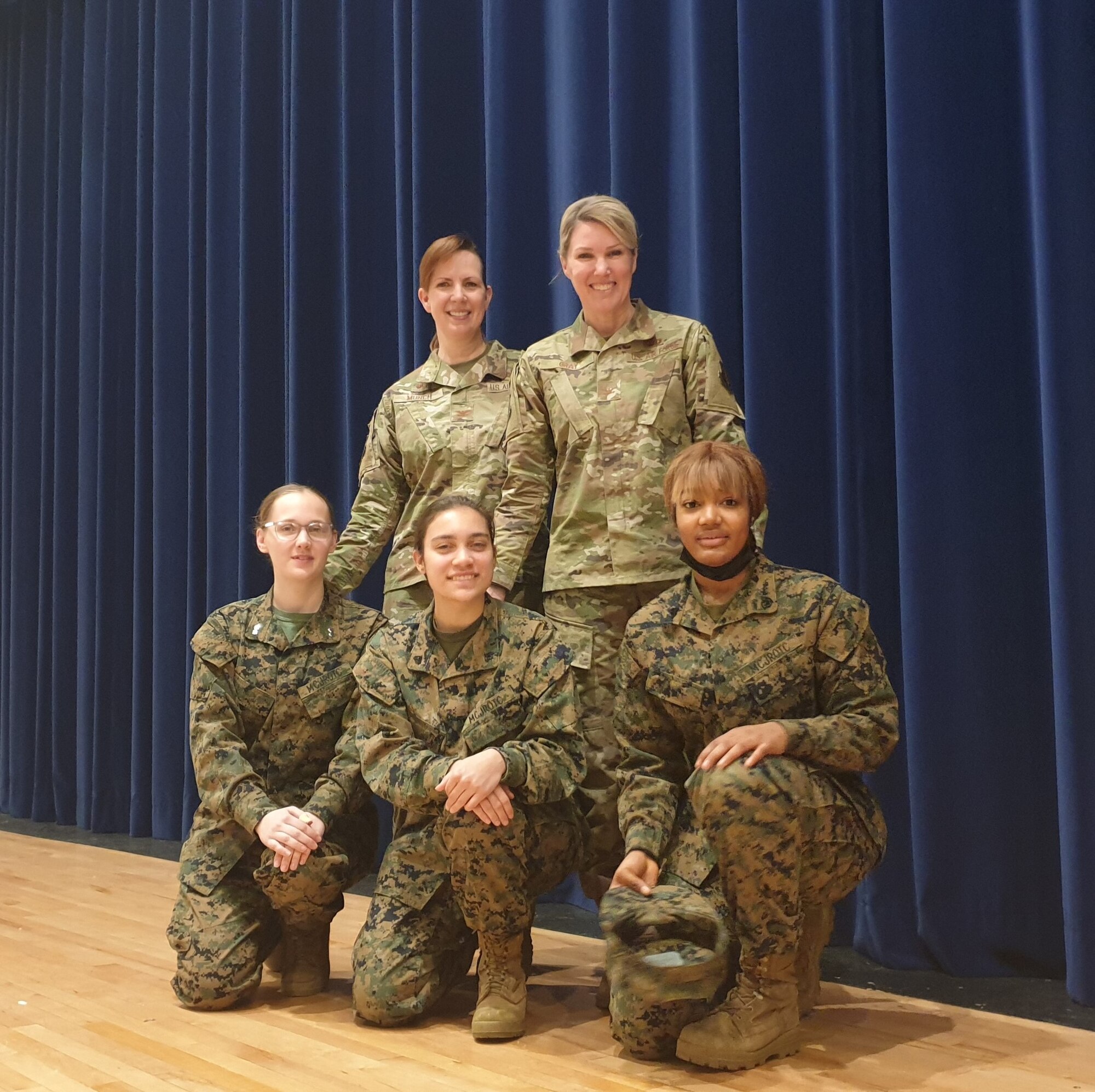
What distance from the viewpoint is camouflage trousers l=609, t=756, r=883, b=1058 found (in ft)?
6.22

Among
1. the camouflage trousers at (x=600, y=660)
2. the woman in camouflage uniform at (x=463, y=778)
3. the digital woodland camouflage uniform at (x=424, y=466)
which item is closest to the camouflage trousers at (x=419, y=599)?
the digital woodland camouflage uniform at (x=424, y=466)

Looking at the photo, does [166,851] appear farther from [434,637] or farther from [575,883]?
[434,637]

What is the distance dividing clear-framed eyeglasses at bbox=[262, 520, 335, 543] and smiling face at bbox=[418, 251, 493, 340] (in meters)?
0.56

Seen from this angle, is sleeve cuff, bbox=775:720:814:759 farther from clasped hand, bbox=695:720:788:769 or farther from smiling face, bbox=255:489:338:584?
smiling face, bbox=255:489:338:584

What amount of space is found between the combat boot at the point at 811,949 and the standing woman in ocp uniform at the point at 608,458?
0.44 meters

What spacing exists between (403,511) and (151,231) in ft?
9.83

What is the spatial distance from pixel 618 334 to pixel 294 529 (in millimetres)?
750

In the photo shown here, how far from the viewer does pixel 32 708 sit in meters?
6.06

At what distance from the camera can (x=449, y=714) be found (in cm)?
227

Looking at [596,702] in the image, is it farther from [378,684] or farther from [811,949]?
[811,949]

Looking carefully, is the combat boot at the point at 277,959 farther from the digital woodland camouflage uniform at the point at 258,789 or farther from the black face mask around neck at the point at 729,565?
the black face mask around neck at the point at 729,565

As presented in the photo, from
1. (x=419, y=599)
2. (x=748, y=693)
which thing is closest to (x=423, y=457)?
(x=419, y=599)

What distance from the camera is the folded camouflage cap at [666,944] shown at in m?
1.92

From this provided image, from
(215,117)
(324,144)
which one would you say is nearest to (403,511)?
(324,144)
